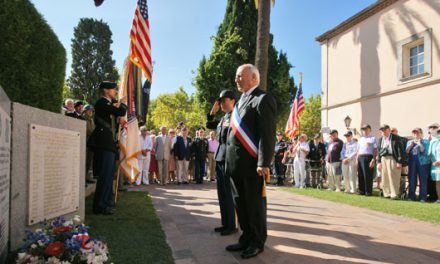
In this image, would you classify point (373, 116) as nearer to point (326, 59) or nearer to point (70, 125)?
point (326, 59)

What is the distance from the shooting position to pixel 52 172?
3709 millimetres

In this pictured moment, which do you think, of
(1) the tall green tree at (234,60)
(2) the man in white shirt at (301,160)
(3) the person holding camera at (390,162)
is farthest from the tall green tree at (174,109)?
(3) the person holding camera at (390,162)

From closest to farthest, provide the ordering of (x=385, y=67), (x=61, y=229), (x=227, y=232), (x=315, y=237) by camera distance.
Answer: (x=61, y=229)
(x=315, y=237)
(x=227, y=232)
(x=385, y=67)

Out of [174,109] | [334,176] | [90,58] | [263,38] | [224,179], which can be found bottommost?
[334,176]

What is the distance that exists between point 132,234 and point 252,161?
1920mm

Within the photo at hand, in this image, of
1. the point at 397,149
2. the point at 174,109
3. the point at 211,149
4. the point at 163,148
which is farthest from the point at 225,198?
the point at 174,109

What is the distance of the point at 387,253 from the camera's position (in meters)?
3.82

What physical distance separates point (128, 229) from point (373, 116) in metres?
16.4

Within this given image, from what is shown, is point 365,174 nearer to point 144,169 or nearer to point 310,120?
point 144,169

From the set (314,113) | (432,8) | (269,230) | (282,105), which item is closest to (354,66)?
(432,8)

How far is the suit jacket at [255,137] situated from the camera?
354 cm

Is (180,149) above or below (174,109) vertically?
below

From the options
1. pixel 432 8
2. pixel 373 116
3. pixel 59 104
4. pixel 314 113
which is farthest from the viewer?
pixel 314 113

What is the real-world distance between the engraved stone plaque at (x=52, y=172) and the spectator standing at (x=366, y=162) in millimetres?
8672
